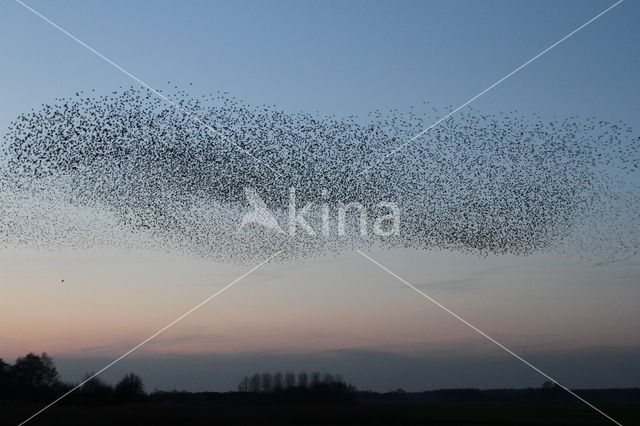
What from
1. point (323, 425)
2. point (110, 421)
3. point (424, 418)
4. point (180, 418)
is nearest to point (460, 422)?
point (424, 418)

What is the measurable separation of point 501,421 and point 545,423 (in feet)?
11.3

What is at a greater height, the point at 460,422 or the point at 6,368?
the point at 6,368

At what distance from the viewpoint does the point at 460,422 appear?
201 ft

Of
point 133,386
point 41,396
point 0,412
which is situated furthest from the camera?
point 41,396

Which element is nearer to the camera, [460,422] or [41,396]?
[460,422]

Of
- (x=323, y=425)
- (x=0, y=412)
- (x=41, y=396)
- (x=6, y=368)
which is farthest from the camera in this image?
(x=6, y=368)

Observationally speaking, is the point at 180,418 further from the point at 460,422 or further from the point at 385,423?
the point at 460,422

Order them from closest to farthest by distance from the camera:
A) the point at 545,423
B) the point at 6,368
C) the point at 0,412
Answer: the point at 545,423
the point at 0,412
the point at 6,368

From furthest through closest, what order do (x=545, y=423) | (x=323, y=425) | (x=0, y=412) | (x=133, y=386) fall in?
1. (x=133, y=386)
2. (x=0, y=412)
3. (x=545, y=423)
4. (x=323, y=425)

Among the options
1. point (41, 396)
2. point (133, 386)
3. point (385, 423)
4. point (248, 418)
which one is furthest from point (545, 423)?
point (41, 396)

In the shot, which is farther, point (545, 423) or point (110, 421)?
point (545, 423)

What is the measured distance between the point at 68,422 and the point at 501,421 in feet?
110

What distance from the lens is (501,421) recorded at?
62.8 m

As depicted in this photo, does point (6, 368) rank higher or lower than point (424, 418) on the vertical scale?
higher
